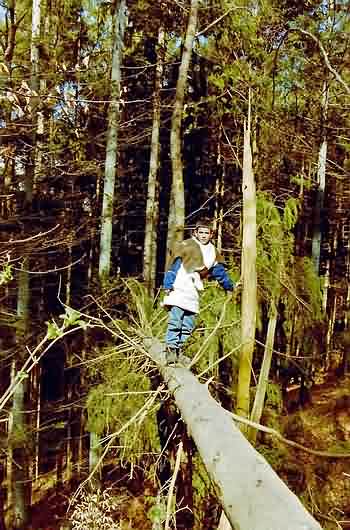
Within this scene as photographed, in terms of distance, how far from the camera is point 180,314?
13.7 ft

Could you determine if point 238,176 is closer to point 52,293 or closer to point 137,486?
point 52,293

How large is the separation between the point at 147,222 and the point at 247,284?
252 inches

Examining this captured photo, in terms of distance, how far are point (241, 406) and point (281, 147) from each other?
7186 mm

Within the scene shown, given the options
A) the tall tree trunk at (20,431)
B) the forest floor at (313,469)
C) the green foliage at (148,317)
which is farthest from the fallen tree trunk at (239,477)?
the tall tree trunk at (20,431)

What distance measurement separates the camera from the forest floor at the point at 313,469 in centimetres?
592

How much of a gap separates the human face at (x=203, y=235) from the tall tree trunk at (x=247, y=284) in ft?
3.46

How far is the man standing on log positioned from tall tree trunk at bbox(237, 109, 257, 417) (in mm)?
918

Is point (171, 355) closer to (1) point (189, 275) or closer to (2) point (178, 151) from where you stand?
(1) point (189, 275)

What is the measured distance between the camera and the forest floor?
5922mm

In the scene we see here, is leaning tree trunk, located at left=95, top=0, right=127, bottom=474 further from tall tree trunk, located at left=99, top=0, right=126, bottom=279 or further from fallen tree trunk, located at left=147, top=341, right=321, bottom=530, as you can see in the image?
fallen tree trunk, located at left=147, top=341, right=321, bottom=530

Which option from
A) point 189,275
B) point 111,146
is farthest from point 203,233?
point 111,146

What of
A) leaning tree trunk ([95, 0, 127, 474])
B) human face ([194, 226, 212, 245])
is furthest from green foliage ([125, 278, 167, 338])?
leaning tree trunk ([95, 0, 127, 474])

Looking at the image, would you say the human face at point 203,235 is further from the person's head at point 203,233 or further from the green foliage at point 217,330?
the green foliage at point 217,330

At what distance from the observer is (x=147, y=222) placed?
943 cm
